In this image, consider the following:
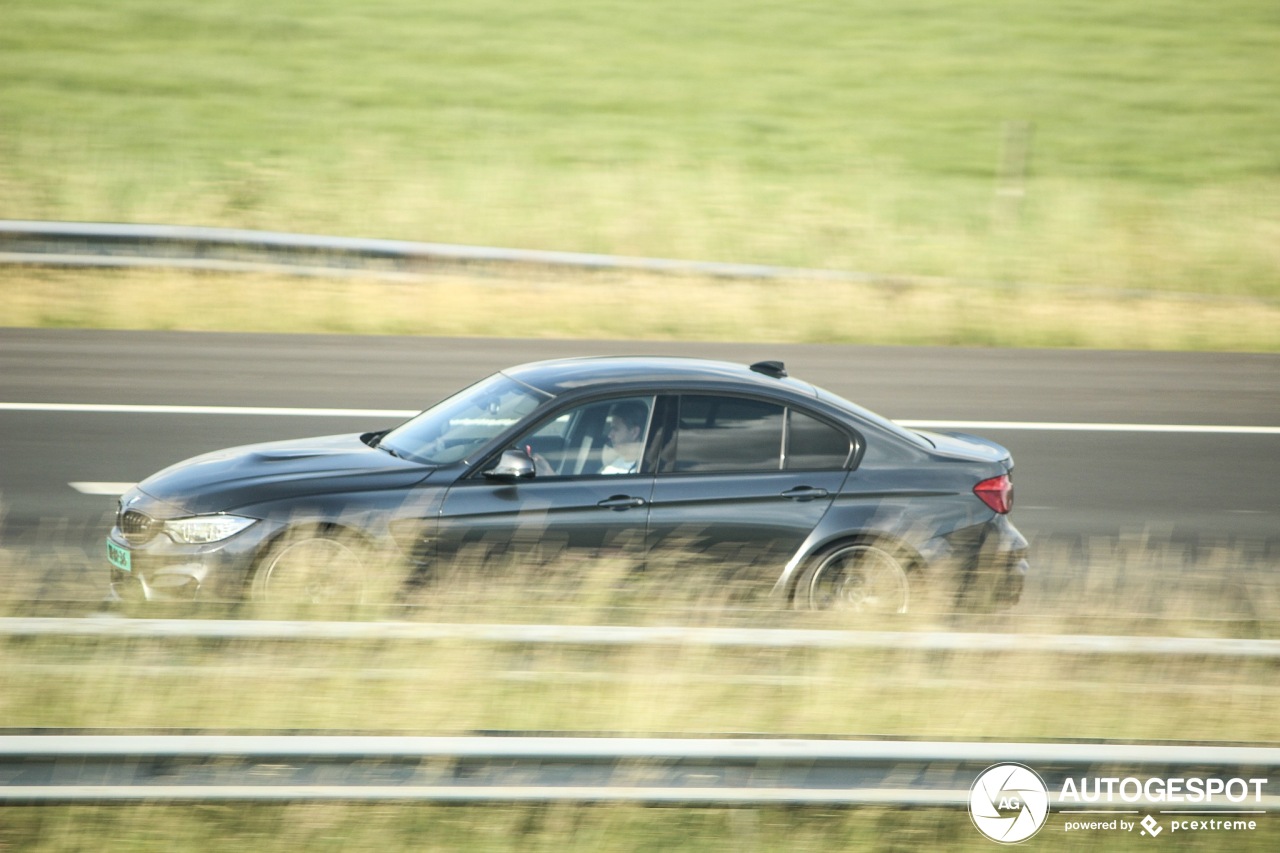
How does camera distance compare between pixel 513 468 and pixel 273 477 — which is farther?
pixel 273 477

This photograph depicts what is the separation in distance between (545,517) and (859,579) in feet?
5.29

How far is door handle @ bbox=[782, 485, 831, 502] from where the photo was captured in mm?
6633

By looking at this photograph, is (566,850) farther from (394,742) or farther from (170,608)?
(170,608)

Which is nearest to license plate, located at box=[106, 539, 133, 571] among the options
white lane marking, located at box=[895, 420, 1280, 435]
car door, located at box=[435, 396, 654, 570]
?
car door, located at box=[435, 396, 654, 570]

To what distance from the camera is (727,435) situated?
22.1 feet

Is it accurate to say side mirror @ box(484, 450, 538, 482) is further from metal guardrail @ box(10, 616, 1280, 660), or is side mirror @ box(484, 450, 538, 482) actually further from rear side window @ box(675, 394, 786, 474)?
metal guardrail @ box(10, 616, 1280, 660)

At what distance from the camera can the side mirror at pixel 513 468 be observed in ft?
21.2

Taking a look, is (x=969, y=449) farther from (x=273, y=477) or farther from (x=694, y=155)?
(x=694, y=155)

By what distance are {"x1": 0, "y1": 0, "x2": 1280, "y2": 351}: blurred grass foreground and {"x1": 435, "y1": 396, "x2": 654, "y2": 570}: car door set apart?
26.0 ft

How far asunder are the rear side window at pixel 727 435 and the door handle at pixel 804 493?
0.50 feet

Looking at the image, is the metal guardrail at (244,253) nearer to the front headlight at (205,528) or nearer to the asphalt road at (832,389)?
the asphalt road at (832,389)

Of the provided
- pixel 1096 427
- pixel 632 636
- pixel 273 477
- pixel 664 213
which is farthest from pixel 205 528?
pixel 664 213

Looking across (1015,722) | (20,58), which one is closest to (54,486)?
(1015,722)

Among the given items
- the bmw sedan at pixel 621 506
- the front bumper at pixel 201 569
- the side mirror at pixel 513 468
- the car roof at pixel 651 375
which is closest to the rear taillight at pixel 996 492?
the bmw sedan at pixel 621 506
